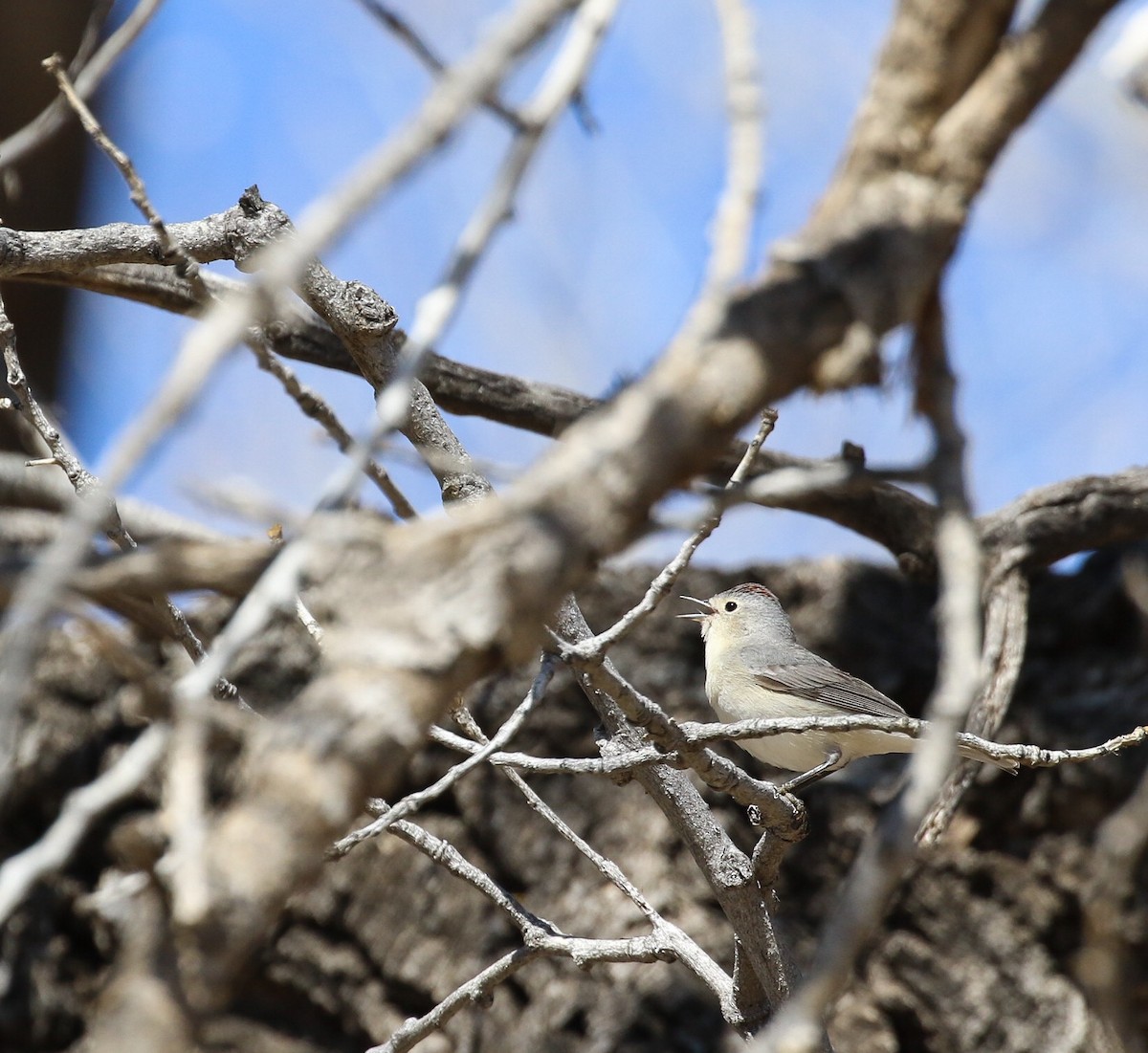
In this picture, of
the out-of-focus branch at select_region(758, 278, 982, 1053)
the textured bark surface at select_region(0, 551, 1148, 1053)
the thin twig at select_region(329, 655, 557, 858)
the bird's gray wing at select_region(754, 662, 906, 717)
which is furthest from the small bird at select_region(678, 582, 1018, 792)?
the out-of-focus branch at select_region(758, 278, 982, 1053)

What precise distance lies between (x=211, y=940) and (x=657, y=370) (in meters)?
0.80

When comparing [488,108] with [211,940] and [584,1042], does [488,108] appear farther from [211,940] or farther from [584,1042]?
[584,1042]

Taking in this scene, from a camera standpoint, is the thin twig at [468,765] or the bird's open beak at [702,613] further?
the bird's open beak at [702,613]

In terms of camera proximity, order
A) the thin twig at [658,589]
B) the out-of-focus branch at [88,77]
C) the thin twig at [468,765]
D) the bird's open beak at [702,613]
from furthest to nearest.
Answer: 1. the bird's open beak at [702,613]
2. the out-of-focus branch at [88,77]
3. the thin twig at [658,589]
4. the thin twig at [468,765]

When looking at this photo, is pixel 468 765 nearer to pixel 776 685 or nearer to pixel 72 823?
pixel 72 823

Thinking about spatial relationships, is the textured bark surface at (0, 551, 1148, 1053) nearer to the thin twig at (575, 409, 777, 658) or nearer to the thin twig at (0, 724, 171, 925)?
the thin twig at (575, 409, 777, 658)

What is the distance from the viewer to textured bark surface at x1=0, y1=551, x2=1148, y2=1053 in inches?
169

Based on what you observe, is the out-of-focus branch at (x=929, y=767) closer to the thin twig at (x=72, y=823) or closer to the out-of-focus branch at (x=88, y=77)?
the thin twig at (x=72, y=823)

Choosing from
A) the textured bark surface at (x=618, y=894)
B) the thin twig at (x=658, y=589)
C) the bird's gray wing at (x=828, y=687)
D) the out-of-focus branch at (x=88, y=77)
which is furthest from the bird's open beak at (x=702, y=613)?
the out-of-focus branch at (x=88, y=77)

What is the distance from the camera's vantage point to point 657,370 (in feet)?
4.83

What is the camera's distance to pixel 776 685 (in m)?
4.74

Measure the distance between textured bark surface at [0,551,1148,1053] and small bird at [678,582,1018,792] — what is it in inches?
11.9

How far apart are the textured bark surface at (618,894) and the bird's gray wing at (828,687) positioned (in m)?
0.39

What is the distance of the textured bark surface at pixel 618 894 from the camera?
169 inches
